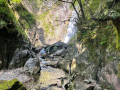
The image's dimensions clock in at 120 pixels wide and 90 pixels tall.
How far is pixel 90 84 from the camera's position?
4480mm

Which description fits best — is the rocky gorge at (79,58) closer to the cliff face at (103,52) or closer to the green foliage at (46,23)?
the cliff face at (103,52)

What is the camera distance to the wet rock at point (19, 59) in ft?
24.0

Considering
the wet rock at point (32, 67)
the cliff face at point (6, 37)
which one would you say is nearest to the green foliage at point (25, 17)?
the cliff face at point (6, 37)

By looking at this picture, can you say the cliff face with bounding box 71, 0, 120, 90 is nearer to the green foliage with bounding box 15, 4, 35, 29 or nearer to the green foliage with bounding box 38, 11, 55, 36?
the green foliage with bounding box 15, 4, 35, 29

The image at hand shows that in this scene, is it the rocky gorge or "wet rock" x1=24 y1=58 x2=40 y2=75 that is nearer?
the rocky gorge

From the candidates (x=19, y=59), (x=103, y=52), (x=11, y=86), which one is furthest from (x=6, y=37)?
(x=103, y=52)

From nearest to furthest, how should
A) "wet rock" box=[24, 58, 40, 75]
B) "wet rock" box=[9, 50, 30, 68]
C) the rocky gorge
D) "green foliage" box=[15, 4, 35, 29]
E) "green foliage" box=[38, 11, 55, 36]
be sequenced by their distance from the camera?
the rocky gorge < "wet rock" box=[24, 58, 40, 75] < "wet rock" box=[9, 50, 30, 68] < "green foliage" box=[15, 4, 35, 29] < "green foliage" box=[38, 11, 55, 36]

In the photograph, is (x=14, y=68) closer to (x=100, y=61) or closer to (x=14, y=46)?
(x=14, y=46)

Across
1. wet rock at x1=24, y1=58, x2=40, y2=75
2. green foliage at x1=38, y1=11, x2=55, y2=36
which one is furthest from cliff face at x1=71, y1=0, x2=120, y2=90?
green foliage at x1=38, y1=11, x2=55, y2=36

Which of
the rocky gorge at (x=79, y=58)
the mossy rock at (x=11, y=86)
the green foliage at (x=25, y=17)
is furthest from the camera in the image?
the green foliage at (x=25, y=17)

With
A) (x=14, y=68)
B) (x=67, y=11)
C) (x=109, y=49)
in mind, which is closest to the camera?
(x=109, y=49)

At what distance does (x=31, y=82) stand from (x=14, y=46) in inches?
150

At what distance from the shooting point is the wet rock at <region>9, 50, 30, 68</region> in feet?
24.0

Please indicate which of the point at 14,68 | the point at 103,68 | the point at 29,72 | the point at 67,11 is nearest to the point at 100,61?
the point at 103,68
